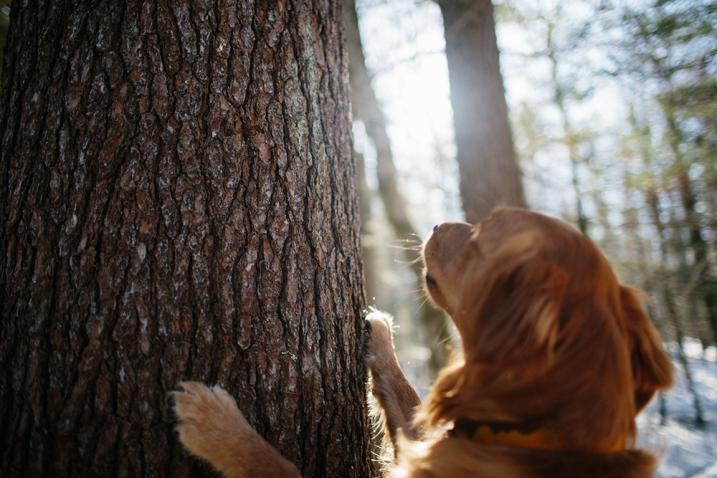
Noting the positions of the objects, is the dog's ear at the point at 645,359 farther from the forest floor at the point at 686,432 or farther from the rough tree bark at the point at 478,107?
the rough tree bark at the point at 478,107

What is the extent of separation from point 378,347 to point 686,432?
9.79 m

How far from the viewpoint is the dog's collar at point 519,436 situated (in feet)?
5.72

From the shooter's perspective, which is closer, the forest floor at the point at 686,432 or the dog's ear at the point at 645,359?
the dog's ear at the point at 645,359

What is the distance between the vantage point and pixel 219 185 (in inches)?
73.0

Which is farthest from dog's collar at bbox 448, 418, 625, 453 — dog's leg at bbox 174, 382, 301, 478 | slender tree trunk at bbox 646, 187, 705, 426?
slender tree trunk at bbox 646, 187, 705, 426

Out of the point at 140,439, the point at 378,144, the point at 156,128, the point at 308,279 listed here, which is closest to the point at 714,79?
the point at 378,144

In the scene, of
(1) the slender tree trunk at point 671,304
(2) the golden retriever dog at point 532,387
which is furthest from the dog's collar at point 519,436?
(1) the slender tree trunk at point 671,304

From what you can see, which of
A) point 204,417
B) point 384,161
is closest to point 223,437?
point 204,417

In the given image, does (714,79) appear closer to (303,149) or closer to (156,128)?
(303,149)

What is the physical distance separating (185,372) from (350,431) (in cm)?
81

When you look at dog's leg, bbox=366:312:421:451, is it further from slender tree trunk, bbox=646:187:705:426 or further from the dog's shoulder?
slender tree trunk, bbox=646:187:705:426

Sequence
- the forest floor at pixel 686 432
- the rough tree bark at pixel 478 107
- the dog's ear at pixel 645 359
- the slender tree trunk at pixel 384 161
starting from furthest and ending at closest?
the slender tree trunk at pixel 384 161, the forest floor at pixel 686 432, the rough tree bark at pixel 478 107, the dog's ear at pixel 645 359

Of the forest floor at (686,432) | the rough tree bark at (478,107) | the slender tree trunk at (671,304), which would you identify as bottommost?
the forest floor at (686,432)

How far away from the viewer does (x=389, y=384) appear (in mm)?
2537
